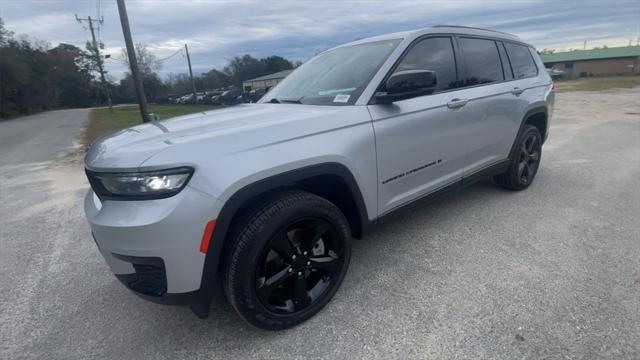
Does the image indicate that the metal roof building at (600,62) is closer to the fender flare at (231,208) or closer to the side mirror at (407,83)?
the side mirror at (407,83)

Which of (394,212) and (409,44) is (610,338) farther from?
(409,44)

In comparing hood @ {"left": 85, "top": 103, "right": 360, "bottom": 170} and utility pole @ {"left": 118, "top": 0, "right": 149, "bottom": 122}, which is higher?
utility pole @ {"left": 118, "top": 0, "right": 149, "bottom": 122}

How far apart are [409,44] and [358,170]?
3.99 ft

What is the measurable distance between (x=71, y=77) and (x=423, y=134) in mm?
82436

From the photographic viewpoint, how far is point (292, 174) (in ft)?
7.29

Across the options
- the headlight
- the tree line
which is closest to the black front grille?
the headlight

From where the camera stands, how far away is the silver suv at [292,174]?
1.93 m

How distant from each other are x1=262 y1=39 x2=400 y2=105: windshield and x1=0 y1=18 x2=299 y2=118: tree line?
70.5 feet

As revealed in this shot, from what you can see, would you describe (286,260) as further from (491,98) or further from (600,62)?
(600,62)

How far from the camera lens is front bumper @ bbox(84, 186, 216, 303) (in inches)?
73.8

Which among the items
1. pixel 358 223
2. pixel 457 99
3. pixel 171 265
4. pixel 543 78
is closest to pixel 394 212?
pixel 358 223

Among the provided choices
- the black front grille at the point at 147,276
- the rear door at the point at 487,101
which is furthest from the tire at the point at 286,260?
the rear door at the point at 487,101

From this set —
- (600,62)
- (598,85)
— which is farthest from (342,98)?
(600,62)

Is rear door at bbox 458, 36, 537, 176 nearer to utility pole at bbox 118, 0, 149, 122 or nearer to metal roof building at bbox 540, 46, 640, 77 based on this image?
utility pole at bbox 118, 0, 149, 122
